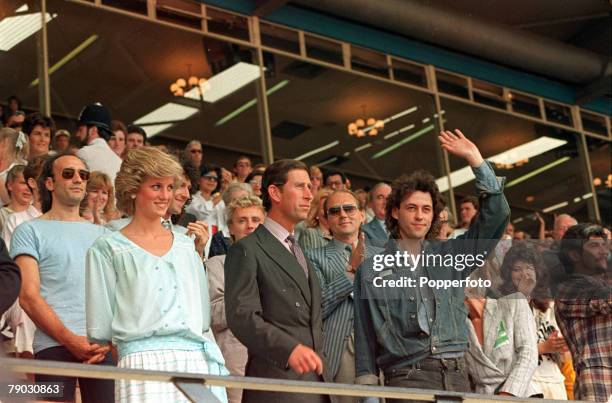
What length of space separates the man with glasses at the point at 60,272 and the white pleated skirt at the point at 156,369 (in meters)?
0.59

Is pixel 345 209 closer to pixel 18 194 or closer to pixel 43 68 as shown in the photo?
pixel 18 194

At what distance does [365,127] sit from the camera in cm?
1440

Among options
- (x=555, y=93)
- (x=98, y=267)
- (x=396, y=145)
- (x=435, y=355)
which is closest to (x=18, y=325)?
(x=98, y=267)

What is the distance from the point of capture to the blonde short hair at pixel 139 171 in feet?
14.6

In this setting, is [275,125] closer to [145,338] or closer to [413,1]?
[413,1]

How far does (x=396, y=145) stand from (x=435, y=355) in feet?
33.1

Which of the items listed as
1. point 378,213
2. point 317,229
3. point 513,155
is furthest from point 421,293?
point 513,155

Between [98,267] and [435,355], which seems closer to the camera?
[98,267]

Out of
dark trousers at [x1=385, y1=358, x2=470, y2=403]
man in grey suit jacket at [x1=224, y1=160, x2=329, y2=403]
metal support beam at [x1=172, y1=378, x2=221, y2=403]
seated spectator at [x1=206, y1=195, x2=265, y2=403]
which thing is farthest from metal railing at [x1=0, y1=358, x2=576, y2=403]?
seated spectator at [x1=206, y1=195, x2=265, y2=403]

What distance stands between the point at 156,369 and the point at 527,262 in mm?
2601

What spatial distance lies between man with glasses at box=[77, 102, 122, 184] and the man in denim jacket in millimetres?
3192

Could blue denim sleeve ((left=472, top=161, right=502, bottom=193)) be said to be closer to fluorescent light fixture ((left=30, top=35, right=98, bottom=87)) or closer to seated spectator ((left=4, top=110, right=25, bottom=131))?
seated spectator ((left=4, top=110, right=25, bottom=131))

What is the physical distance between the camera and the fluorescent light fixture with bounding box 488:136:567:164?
51.2 ft

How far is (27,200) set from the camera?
6.99 m
